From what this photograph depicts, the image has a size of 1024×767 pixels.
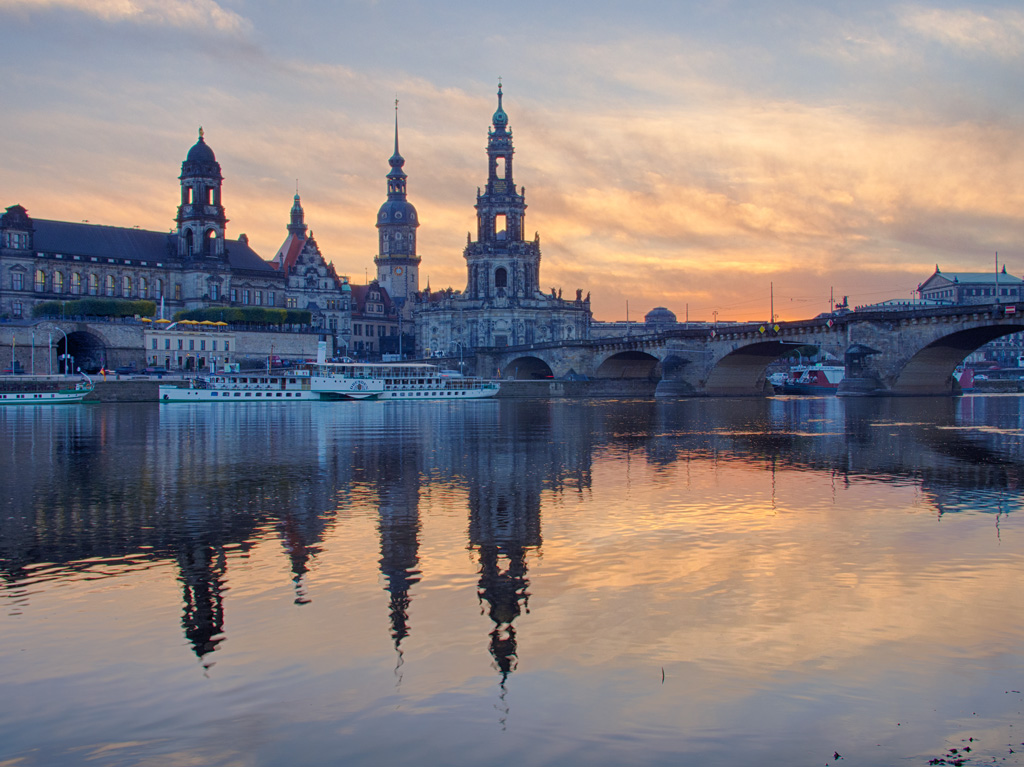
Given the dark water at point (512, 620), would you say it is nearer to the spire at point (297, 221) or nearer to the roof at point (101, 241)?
the roof at point (101, 241)

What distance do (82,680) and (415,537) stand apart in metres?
7.44

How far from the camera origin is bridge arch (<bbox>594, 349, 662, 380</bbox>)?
11007 cm

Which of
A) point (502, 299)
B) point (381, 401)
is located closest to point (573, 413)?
point (381, 401)

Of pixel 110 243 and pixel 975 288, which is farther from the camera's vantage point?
pixel 975 288

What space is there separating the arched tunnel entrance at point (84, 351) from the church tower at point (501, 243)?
177 feet

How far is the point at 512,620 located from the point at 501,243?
134327 mm

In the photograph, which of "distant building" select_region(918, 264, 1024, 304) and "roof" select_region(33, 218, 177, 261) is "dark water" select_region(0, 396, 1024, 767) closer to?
"roof" select_region(33, 218, 177, 261)

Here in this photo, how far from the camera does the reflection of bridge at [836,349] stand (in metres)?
74.9

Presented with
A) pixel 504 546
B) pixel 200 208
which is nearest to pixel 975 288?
pixel 200 208

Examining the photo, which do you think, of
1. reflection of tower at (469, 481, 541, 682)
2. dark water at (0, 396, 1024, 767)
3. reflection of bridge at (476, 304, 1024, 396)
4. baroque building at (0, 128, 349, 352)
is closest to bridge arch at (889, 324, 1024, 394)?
reflection of bridge at (476, 304, 1024, 396)

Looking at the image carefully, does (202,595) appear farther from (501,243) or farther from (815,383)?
(501,243)

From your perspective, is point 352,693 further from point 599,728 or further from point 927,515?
point 927,515

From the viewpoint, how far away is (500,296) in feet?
464

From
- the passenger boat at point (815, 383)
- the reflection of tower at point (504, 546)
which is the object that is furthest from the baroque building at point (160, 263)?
the reflection of tower at point (504, 546)
